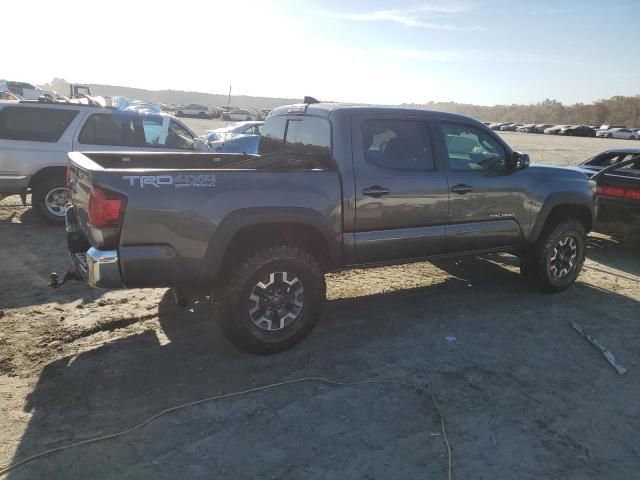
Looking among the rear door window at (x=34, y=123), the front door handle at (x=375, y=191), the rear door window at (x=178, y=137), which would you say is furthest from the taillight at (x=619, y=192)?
the rear door window at (x=34, y=123)

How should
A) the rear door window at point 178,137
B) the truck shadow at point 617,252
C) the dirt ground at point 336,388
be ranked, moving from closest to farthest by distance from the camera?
the dirt ground at point 336,388 < the truck shadow at point 617,252 < the rear door window at point 178,137

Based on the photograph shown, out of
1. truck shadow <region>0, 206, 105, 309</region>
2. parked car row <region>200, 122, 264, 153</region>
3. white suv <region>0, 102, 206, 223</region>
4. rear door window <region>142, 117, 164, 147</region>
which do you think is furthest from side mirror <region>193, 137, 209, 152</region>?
parked car row <region>200, 122, 264, 153</region>

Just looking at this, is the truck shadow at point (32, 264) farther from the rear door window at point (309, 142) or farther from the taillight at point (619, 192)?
the taillight at point (619, 192)

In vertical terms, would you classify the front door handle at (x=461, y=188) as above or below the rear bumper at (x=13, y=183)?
above

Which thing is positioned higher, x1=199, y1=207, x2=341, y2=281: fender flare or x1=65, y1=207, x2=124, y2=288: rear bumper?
x1=199, y1=207, x2=341, y2=281: fender flare

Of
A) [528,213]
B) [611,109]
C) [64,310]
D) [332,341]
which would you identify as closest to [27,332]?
[64,310]

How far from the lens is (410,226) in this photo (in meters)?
4.51

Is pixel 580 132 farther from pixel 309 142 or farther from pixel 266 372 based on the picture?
pixel 266 372

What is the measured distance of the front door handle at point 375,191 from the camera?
419 cm

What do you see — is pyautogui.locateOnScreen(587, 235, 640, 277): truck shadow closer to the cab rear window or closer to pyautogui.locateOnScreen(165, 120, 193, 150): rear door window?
the cab rear window

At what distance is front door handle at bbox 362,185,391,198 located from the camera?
4188 millimetres

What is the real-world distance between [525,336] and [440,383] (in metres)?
1.37

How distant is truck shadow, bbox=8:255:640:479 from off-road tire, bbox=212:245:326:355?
0.15m

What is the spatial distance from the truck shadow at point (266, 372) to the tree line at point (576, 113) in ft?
206
